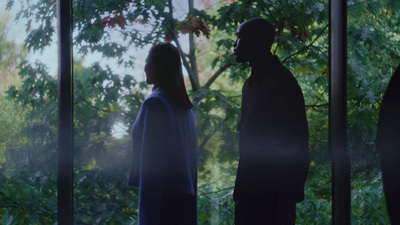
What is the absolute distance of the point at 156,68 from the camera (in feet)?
5.25

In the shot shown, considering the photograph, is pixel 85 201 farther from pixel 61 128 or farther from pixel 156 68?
pixel 156 68

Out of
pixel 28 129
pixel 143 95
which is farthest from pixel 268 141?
pixel 28 129

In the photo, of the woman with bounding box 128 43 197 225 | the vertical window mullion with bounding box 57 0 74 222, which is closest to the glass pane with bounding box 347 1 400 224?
the woman with bounding box 128 43 197 225

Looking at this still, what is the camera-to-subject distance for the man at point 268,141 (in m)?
1.38

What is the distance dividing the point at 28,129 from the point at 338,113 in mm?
1689

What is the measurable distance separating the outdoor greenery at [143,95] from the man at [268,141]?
658 millimetres

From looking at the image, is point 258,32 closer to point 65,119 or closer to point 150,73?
point 150,73

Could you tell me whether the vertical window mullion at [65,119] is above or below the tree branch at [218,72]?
below

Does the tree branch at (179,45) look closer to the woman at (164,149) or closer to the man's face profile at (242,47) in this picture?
the woman at (164,149)

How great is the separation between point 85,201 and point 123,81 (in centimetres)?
70

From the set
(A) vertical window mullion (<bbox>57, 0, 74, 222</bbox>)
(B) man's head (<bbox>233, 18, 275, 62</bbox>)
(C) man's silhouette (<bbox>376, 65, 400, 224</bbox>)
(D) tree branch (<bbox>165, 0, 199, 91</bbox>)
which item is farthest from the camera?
(D) tree branch (<bbox>165, 0, 199, 91</bbox>)

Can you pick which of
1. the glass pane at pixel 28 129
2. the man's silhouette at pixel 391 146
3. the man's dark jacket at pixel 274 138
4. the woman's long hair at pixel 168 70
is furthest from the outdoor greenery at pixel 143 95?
the man's silhouette at pixel 391 146

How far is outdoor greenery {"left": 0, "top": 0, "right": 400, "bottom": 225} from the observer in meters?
2.12

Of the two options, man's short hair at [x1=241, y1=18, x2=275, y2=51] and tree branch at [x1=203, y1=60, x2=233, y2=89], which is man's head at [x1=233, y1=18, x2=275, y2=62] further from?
tree branch at [x1=203, y1=60, x2=233, y2=89]
